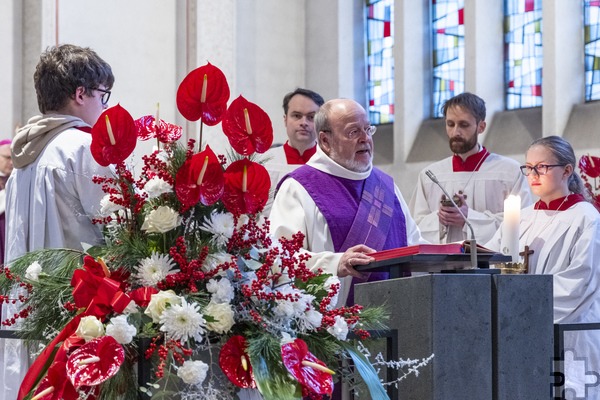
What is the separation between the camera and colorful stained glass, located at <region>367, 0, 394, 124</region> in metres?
12.8

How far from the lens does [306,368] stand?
2.77m

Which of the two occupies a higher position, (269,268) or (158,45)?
(158,45)

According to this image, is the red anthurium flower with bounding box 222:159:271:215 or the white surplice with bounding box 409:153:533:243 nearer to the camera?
the red anthurium flower with bounding box 222:159:271:215

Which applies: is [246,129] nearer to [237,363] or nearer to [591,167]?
[237,363]

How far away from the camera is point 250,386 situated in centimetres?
276

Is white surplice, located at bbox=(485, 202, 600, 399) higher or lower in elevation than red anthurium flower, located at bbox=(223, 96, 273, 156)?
lower

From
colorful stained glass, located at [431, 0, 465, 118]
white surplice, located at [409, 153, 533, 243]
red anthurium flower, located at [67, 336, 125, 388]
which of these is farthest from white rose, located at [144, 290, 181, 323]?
colorful stained glass, located at [431, 0, 465, 118]

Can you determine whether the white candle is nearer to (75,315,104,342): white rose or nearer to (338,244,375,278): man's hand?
(338,244,375,278): man's hand

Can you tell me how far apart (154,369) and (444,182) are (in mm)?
5704

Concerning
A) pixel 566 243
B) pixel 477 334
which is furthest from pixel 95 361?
pixel 566 243

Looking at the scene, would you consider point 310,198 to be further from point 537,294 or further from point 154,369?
point 154,369

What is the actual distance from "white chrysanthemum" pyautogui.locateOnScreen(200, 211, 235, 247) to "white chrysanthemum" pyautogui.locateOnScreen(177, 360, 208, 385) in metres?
0.37

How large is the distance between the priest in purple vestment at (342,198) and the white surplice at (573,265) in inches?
33.8

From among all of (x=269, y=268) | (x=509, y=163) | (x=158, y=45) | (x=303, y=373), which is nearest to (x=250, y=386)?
(x=303, y=373)
